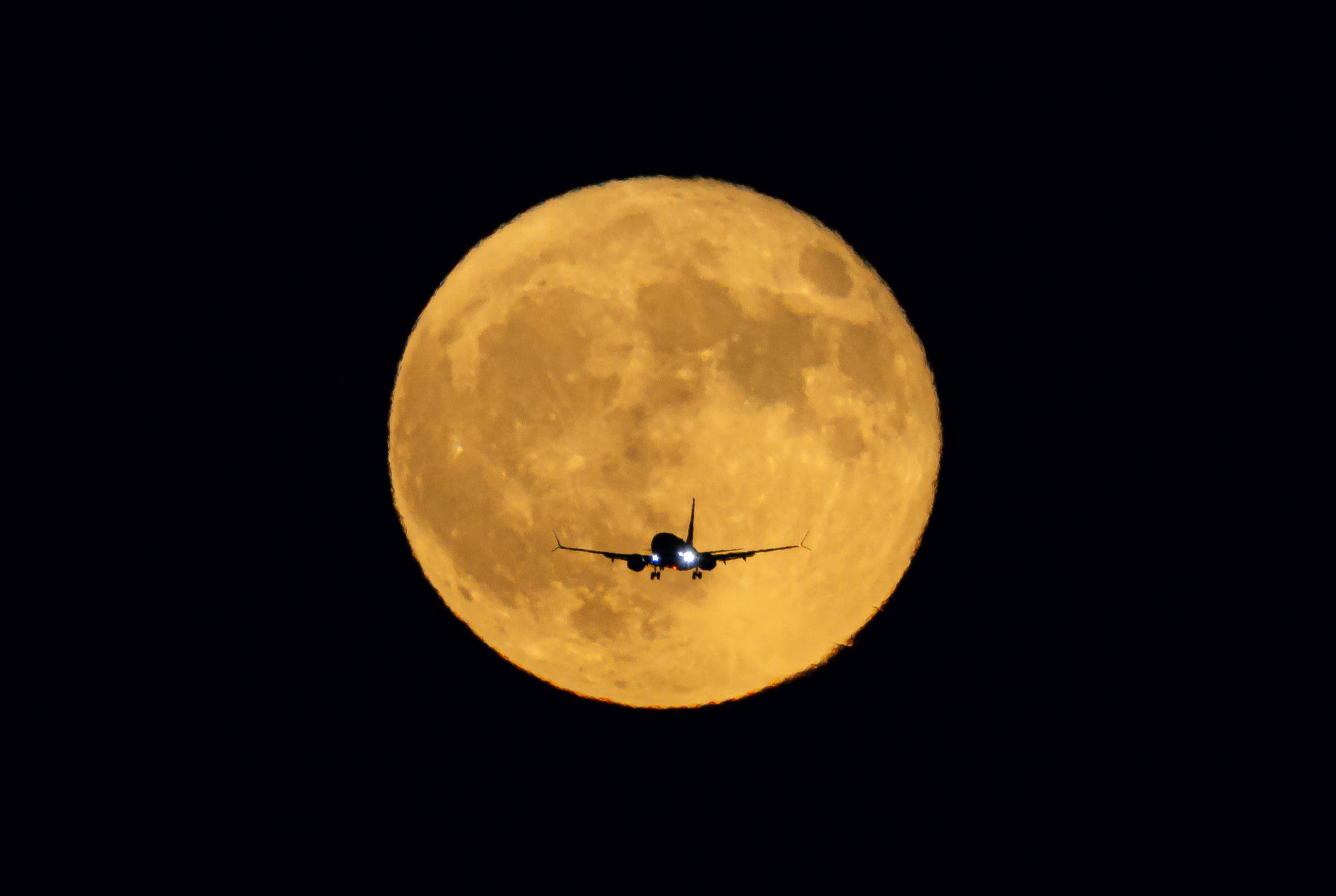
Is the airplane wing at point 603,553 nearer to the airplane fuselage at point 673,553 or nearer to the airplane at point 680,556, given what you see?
the airplane at point 680,556

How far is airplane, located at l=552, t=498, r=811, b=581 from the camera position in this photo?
1286 centimetres

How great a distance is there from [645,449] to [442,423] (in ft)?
11.7

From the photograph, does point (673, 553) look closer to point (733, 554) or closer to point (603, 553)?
point (733, 554)

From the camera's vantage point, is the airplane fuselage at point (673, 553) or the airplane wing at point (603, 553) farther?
the airplane wing at point (603, 553)

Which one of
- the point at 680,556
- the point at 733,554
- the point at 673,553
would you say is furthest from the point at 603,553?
the point at 733,554

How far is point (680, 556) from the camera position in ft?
42.1

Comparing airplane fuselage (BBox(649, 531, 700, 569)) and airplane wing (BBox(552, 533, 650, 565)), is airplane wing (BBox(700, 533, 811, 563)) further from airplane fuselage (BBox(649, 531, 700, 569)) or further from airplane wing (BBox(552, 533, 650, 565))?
airplane wing (BBox(552, 533, 650, 565))

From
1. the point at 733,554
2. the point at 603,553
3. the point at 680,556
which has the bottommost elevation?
the point at 680,556

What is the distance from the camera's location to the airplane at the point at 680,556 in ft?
42.2

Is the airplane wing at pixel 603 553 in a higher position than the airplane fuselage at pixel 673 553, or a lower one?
higher

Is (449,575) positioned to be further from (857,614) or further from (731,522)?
(857,614)

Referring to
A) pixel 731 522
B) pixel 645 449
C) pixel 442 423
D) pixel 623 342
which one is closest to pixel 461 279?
pixel 442 423

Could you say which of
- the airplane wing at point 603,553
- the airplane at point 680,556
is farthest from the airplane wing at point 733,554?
the airplane wing at point 603,553

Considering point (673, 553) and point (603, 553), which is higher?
point (603, 553)
